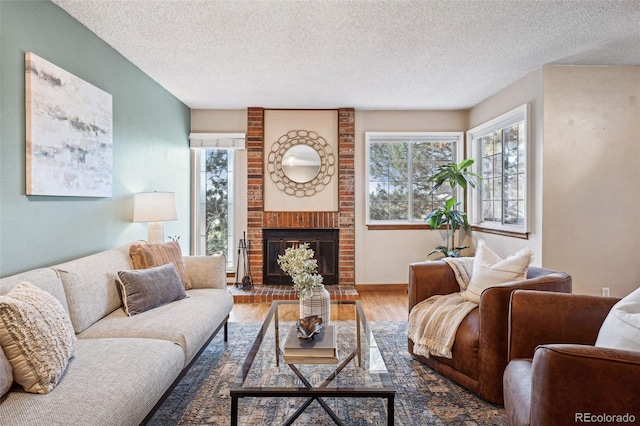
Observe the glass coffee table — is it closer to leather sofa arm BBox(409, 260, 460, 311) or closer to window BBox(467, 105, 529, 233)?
leather sofa arm BBox(409, 260, 460, 311)

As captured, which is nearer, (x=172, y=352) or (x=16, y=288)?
(x=16, y=288)

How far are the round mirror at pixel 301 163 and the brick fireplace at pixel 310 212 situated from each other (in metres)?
0.32

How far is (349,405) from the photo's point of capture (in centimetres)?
209

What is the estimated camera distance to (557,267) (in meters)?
3.38

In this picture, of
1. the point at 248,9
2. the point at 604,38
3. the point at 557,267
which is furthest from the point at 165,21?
the point at 557,267

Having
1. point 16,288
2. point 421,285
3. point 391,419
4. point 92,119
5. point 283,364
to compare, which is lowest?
point 391,419

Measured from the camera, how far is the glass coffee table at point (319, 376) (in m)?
1.54

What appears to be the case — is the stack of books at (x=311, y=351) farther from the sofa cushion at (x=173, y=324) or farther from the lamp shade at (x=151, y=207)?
the lamp shade at (x=151, y=207)

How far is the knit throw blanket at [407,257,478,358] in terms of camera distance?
2330 mm

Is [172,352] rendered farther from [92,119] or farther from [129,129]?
[129,129]

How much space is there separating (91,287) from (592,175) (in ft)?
13.6

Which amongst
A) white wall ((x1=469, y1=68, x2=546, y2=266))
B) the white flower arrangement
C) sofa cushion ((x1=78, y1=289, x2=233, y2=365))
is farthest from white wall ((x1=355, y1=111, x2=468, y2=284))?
the white flower arrangement

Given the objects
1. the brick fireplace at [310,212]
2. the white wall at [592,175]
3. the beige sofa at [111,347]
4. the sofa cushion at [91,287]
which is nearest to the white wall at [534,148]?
the white wall at [592,175]

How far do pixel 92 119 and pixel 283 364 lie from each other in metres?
2.25
